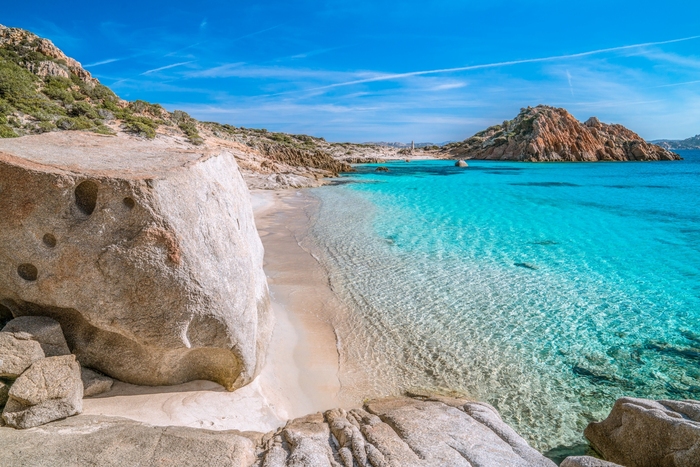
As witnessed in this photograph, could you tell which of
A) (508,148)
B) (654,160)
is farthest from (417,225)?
(654,160)

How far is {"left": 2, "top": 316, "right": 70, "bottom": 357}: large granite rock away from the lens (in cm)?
387

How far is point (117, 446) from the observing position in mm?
3158

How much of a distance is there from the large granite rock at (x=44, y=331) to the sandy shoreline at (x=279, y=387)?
25.5 inches

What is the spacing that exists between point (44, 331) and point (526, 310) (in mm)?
8249

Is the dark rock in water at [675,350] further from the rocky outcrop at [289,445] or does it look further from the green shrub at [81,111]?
the green shrub at [81,111]

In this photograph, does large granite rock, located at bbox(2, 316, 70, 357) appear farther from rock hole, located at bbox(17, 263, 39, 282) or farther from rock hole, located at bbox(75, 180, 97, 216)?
rock hole, located at bbox(75, 180, 97, 216)

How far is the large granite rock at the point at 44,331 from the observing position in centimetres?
387

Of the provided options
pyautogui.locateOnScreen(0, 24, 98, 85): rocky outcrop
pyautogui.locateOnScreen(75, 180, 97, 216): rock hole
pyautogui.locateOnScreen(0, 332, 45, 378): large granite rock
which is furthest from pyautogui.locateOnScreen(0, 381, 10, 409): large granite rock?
pyautogui.locateOnScreen(0, 24, 98, 85): rocky outcrop

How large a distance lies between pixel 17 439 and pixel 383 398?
12.9ft

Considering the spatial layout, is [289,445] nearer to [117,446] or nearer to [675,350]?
[117,446]

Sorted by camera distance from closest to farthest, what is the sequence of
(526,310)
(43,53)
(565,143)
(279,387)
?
(279,387) → (526,310) → (43,53) → (565,143)

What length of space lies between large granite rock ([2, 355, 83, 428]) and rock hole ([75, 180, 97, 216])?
5.03 feet

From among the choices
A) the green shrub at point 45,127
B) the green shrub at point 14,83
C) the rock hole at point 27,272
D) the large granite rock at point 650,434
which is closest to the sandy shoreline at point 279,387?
the rock hole at point 27,272

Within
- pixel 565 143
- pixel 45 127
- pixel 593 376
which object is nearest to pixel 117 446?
pixel 593 376
